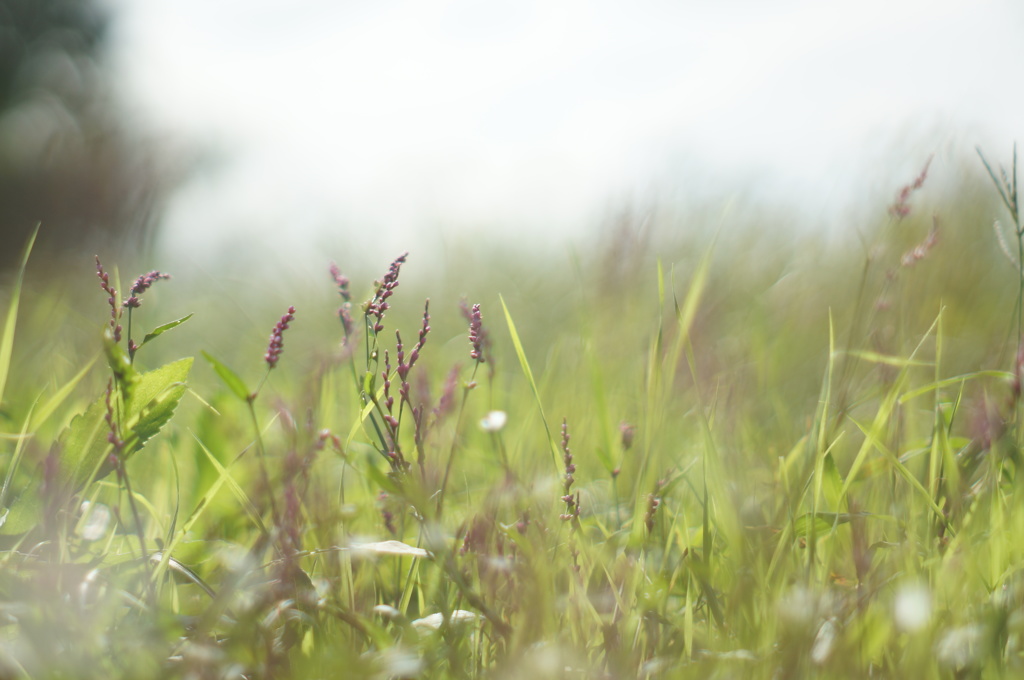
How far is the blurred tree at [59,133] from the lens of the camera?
276 inches

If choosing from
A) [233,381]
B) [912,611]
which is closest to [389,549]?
[233,381]

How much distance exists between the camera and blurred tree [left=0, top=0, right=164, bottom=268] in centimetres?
702

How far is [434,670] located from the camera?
0.76 m

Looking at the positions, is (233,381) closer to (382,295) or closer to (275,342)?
(275,342)

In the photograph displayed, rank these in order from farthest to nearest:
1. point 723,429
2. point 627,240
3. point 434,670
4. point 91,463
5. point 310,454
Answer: point 627,240 → point 723,429 → point 91,463 → point 310,454 → point 434,670

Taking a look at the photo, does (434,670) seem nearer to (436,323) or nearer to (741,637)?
(741,637)

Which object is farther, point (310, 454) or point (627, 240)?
point (627, 240)

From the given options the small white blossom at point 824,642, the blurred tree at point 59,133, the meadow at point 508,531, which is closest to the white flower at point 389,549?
the meadow at point 508,531

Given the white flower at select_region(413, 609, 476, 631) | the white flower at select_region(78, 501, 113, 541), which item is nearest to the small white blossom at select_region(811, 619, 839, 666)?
the white flower at select_region(413, 609, 476, 631)

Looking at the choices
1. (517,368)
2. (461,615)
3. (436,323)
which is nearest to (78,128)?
(436,323)

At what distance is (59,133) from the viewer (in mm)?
8836

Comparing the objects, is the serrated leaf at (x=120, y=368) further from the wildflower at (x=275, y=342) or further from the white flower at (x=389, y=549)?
the white flower at (x=389, y=549)

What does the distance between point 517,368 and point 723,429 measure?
47.0 inches

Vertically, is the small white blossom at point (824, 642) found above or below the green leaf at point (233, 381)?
below
